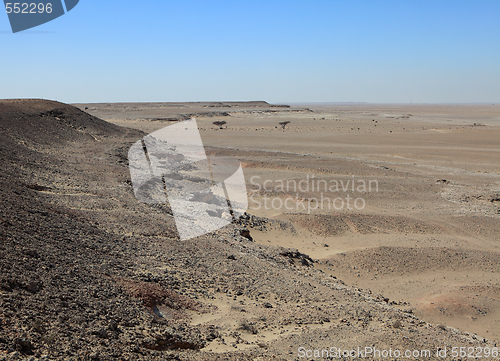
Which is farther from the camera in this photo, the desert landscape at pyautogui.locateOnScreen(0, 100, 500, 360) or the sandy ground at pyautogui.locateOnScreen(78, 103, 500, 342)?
the sandy ground at pyautogui.locateOnScreen(78, 103, 500, 342)

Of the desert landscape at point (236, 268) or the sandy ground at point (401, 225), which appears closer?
the desert landscape at point (236, 268)

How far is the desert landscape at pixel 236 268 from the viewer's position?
4289 millimetres

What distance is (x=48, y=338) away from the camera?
3570mm

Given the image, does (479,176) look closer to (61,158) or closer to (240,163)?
(240,163)

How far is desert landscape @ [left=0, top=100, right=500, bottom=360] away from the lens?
4.29 meters

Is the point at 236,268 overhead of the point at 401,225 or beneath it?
overhead

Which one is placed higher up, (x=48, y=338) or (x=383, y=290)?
(x=48, y=338)

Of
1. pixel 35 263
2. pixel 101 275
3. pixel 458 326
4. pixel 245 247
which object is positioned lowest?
pixel 458 326

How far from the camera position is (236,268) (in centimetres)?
724

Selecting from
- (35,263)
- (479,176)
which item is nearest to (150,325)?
(35,263)

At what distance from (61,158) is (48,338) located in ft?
39.1

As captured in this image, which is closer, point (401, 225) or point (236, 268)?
point (236, 268)

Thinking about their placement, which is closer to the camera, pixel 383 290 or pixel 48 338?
pixel 48 338

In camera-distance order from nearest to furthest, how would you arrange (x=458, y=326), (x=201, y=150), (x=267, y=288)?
(x=267, y=288)
(x=458, y=326)
(x=201, y=150)
